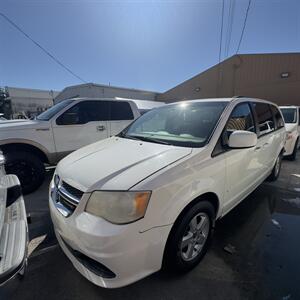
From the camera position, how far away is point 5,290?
191 cm

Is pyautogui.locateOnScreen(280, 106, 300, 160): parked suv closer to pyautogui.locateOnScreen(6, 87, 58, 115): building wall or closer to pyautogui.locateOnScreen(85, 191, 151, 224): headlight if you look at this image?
pyautogui.locateOnScreen(85, 191, 151, 224): headlight

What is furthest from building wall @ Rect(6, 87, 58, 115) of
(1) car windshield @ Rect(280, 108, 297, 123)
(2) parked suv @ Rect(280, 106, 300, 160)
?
(2) parked suv @ Rect(280, 106, 300, 160)

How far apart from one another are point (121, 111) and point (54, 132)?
6.15 ft

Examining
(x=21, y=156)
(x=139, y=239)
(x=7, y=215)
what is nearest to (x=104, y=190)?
(x=139, y=239)

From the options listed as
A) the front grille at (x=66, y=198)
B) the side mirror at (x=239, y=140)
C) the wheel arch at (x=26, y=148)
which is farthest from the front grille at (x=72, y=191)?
the wheel arch at (x=26, y=148)

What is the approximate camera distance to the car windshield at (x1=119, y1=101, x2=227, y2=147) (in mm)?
2336

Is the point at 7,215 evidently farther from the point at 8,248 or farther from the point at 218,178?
the point at 218,178

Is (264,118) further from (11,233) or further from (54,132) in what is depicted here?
(54,132)

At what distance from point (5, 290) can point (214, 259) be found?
211 centimetres

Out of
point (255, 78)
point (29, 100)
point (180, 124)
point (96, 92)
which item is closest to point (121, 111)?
point (180, 124)

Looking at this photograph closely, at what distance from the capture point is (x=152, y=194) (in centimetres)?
159

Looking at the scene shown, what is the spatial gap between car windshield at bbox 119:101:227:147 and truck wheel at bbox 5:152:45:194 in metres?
2.23

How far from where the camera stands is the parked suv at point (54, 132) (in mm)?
4055

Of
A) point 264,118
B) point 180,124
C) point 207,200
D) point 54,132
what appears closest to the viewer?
point 207,200
